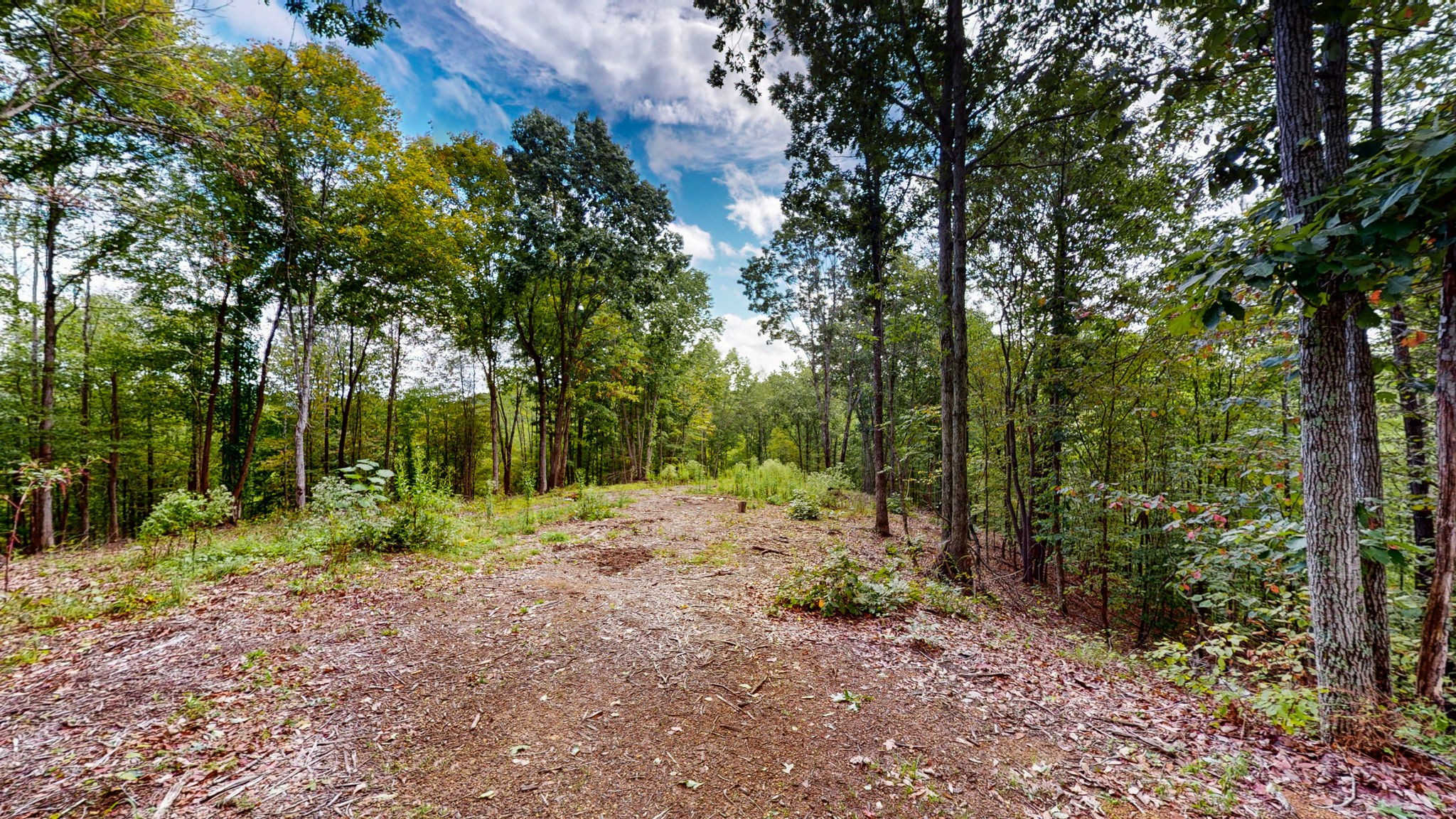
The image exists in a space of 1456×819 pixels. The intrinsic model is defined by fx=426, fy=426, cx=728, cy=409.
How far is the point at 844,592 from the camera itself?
14.8ft

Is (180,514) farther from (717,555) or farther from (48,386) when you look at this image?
(48,386)

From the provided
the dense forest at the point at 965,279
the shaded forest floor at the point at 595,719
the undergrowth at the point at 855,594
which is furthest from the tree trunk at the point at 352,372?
the undergrowth at the point at 855,594

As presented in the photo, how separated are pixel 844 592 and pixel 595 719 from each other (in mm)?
2715

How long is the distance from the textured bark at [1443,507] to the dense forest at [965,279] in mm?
18

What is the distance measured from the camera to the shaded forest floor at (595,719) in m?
2.14

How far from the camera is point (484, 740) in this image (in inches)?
102

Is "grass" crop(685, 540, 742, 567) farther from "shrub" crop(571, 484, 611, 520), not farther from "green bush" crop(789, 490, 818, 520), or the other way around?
"shrub" crop(571, 484, 611, 520)

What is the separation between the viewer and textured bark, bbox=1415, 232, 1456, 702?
2.13 meters

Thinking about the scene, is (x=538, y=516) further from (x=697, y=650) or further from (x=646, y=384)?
(x=646, y=384)

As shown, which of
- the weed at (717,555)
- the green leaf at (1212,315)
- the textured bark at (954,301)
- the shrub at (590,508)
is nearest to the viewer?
the green leaf at (1212,315)

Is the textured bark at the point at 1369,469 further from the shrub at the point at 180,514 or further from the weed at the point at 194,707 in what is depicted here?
the shrub at the point at 180,514

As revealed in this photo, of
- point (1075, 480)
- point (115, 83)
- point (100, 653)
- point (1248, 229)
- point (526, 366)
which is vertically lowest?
point (100, 653)

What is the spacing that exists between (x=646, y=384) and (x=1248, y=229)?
21.2 metres

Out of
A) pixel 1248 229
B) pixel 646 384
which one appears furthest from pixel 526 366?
pixel 1248 229
